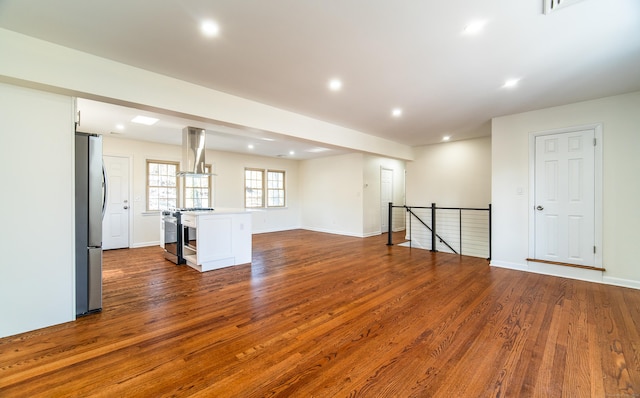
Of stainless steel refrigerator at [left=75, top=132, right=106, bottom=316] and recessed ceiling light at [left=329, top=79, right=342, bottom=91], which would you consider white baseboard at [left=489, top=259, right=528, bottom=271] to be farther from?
stainless steel refrigerator at [left=75, top=132, right=106, bottom=316]

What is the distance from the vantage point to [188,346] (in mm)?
2090

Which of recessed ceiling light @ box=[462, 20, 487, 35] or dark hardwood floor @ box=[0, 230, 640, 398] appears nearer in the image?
dark hardwood floor @ box=[0, 230, 640, 398]

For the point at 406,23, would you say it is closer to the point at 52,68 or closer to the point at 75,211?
the point at 52,68

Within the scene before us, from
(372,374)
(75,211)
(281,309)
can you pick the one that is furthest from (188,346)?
(75,211)

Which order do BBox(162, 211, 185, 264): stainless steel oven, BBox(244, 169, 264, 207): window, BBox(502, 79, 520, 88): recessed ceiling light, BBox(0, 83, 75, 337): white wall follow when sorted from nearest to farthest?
BBox(0, 83, 75, 337): white wall
BBox(502, 79, 520, 88): recessed ceiling light
BBox(162, 211, 185, 264): stainless steel oven
BBox(244, 169, 264, 207): window

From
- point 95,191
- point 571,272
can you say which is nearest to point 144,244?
point 95,191

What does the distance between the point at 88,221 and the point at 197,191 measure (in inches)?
184

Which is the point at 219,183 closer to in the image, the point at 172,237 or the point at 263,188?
the point at 263,188

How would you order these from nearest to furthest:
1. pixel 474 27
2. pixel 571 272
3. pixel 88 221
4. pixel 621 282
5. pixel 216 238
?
pixel 474 27 < pixel 88 221 < pixel 621 282 < pixel 571 272 < pixel 216 238

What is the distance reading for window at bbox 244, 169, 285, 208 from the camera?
27.6ft

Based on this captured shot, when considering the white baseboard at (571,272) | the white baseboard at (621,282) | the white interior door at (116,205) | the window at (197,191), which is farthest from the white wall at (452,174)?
the white interior door at (116,205)

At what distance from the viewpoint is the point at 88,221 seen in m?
2.70

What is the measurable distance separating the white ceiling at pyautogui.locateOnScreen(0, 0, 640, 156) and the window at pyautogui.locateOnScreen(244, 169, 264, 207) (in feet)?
16.0

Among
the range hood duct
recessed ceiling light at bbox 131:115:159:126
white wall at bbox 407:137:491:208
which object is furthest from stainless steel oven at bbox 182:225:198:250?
white wall at bbox 407:137:491:208
